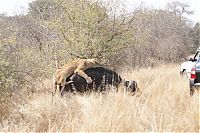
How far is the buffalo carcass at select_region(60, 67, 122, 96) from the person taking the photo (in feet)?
31.9

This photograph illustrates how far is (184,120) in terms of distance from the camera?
6.56m

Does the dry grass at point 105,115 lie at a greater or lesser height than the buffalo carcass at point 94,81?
lesser

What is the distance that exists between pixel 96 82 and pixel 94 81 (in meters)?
0.05

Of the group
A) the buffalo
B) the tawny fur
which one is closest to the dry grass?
the buffalo

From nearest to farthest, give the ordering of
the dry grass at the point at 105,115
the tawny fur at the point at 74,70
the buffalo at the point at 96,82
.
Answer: the dry grass at the point at 105,115 → the buffalo at the point at 96,82 → the tawny fur at the point at 74,70

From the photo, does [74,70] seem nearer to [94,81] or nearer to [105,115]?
[94,81]

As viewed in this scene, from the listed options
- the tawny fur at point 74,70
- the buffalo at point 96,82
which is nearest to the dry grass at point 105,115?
the buffalo at point 96,82

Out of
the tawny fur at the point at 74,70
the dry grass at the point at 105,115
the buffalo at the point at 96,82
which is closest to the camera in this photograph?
the dry grass at the point at 105,115

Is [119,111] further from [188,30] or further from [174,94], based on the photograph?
[188,30]

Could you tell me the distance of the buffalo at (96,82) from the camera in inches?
380

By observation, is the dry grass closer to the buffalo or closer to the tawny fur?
the buffalo

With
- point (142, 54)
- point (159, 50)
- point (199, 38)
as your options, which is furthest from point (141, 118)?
point (199, 38)

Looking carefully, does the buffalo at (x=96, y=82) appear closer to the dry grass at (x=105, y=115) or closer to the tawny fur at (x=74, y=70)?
the tawny fur at (x=74, y=70)

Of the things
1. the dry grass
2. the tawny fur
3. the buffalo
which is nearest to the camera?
the dry grass
